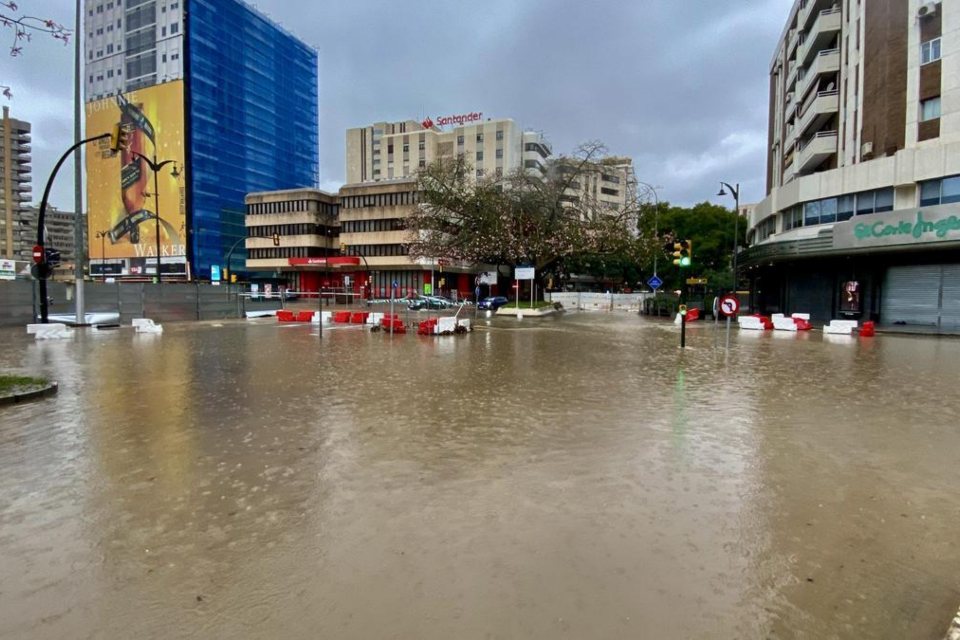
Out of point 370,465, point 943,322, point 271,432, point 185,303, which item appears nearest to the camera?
point 370,465

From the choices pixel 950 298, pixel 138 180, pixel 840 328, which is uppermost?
pixel 138 180

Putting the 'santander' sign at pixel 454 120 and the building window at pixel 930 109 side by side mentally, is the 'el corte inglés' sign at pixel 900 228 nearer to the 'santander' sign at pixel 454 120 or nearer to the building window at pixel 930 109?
Result: the building window at pixel 930 109

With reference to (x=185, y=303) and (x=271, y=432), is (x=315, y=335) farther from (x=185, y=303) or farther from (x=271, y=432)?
(x=271, y=432)

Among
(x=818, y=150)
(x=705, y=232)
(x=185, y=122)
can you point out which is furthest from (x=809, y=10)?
(x=185, y=122)

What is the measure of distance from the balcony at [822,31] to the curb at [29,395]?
1815 inches

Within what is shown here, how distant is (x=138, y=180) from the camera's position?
314 feet

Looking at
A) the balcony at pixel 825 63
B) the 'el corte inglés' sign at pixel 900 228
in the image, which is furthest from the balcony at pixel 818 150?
the 'el corte inglés' sign at pixel 900 228

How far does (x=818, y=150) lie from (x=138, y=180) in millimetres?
99218

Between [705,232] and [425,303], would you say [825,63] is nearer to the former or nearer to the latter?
[705,232]

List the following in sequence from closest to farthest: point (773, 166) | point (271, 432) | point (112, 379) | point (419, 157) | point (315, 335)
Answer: point (271, 432) → point (112, 379) → point (315, 335) → point (773, 166) → point (419, 157)

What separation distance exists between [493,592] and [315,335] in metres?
19.4

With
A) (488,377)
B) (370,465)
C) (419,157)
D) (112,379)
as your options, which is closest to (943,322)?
(488,377)

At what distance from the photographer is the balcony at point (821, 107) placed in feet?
122

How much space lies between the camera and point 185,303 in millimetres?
30562
